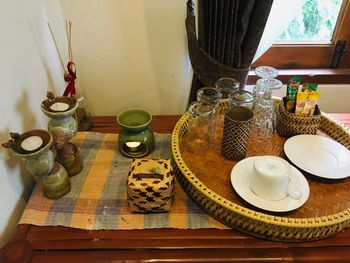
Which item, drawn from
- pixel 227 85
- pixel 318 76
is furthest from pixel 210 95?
pixel 318 76

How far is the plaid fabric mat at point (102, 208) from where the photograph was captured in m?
0.70

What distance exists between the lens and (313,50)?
1.23 metres

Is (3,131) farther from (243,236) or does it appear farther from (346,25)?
(346,25)

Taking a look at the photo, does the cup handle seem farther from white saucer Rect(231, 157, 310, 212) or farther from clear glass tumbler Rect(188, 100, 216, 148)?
clear glass tumbler Rect(188, 100, 216, 148)

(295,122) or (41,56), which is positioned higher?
(41,56)

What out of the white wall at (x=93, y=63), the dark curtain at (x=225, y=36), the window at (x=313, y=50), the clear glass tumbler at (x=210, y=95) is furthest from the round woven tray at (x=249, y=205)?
the window at (x=313, y=50)

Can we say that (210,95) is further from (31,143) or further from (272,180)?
(31,143)

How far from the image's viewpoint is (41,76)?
34.7 inches

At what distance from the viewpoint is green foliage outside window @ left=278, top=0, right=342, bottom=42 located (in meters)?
1.15

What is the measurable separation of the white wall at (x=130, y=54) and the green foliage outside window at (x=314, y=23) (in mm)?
495

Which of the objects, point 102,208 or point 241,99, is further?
point 241,99

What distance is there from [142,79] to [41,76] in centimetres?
38

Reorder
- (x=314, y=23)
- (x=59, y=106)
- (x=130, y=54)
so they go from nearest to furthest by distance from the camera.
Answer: (x=59, y=106) < (x=130, y=54) < (x=314, y=23)

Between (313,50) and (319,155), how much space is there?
610 mm
